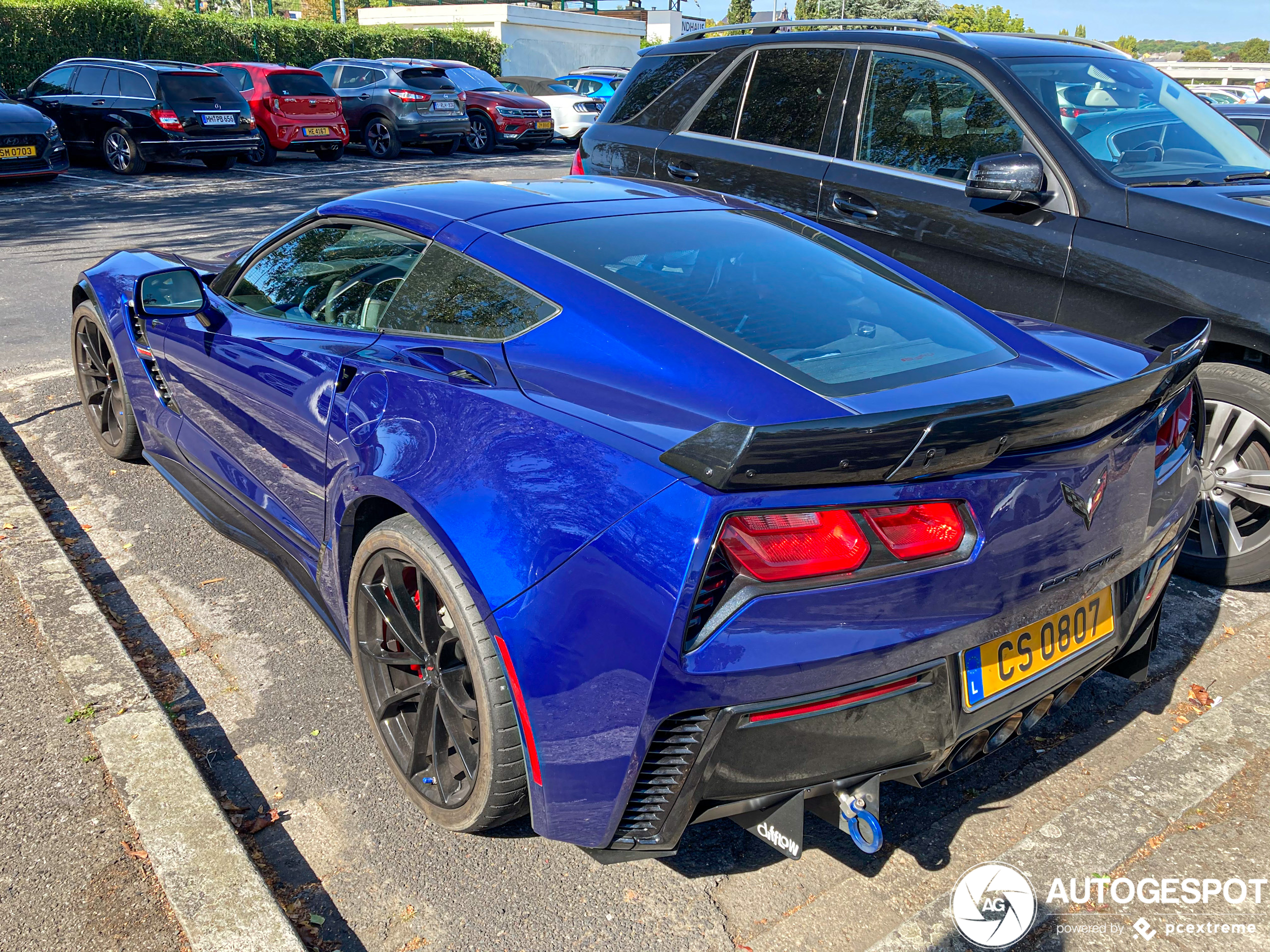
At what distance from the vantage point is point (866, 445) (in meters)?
1.84

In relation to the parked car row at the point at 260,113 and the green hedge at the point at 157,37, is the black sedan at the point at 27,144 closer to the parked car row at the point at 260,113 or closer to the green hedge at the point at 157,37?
the parked car row at the point at 260,113

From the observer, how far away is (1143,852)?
8.17 ft

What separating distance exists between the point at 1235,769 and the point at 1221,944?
2.38ft

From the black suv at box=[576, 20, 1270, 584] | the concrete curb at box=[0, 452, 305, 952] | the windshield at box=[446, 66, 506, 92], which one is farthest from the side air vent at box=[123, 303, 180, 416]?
the windshield at box=[446, 66, 506, 92]

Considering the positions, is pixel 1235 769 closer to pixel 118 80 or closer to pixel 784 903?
pixel 784 903

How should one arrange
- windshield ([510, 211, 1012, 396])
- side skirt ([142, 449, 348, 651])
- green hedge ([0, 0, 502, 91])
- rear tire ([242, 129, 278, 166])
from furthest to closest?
green hedge ([0, 0, 502, 91]) < rear tire ([242, 129, 278, 166]) < side skirt ([142, 449, 348, 651]) < windshield ([510, 211, 1012, 396])

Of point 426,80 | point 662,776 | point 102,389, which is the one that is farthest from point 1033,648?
point 426,80

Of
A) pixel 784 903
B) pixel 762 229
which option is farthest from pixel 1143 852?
pixel 762 229

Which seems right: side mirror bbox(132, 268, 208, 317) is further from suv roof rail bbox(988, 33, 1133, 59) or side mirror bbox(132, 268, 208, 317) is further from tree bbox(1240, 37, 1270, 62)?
tree bbox(1240, 37, 1270, 62)

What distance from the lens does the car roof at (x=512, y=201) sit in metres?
2.95

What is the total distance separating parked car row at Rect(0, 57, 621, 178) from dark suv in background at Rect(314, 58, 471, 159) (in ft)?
0.07

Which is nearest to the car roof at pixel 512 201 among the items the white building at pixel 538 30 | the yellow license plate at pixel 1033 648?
the yellow license plate at pixel 1033 648

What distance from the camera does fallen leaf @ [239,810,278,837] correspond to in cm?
256

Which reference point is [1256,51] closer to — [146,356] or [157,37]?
[157,37]
